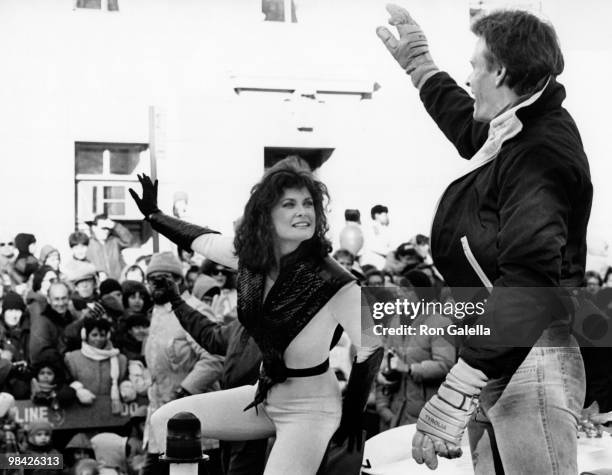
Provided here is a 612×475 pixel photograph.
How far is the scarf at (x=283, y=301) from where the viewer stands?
2.78 metres

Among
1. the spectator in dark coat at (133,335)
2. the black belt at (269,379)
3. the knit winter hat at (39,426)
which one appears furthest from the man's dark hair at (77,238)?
the black belt at (269,379)

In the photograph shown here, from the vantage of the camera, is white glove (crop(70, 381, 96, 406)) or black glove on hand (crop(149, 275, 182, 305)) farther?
white glove (crop(70, 381, 96, 406))

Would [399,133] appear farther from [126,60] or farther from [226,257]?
[226,257]

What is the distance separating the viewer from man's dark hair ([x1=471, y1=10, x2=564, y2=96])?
224 cm

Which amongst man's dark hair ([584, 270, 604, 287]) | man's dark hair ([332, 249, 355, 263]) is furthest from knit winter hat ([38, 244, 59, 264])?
man's dark hair ([584, 270, 604, 287])

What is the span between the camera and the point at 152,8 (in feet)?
15.6

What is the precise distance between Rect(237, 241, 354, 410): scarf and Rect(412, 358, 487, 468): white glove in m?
0.74

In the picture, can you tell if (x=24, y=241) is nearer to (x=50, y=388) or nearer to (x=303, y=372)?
(x=50, y=388)

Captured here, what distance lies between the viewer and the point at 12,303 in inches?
198

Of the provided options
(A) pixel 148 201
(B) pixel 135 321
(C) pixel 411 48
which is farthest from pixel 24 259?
(C) pixel 411 48

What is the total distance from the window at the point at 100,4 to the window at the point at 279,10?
64cm

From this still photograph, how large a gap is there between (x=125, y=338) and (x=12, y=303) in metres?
0.54

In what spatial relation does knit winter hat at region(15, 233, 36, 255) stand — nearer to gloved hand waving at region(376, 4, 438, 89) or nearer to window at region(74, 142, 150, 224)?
window at region(74, 142, 150, 224)

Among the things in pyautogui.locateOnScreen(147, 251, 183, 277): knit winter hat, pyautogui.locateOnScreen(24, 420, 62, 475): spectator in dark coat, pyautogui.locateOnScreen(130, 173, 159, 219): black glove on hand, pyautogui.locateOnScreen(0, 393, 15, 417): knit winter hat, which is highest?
pyautogui.locateOnScreen(130, 173, 159, 219): black glove on hand
